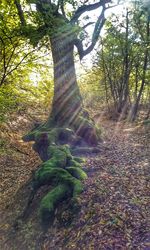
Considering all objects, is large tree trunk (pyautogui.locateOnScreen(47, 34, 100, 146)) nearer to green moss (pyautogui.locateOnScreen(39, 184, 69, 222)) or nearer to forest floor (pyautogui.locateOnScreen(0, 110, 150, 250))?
forest floor (pyautogui.locateOnScreen(0, 110, 150, 250))

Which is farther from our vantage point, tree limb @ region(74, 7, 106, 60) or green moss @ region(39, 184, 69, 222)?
tree limb @ region(74, 7, 106, 60)

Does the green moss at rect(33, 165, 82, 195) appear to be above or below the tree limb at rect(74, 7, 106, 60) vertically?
below

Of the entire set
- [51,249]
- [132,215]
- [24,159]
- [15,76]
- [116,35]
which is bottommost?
[24,159]

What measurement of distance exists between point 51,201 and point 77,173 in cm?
129

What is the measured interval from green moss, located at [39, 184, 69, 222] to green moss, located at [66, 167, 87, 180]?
0.65 m

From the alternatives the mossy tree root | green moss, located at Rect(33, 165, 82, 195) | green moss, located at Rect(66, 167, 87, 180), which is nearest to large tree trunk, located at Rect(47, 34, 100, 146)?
the mossy tree root

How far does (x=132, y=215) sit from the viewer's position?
503 cm

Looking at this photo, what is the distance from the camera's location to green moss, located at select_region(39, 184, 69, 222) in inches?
231

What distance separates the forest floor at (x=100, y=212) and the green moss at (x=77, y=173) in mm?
187

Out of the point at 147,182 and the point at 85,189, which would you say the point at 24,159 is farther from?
the point at 147,182

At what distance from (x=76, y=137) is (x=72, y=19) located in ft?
15.1

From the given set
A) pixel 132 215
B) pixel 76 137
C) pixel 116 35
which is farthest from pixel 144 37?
pixel 132 215

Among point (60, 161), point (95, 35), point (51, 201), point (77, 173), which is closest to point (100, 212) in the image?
point (51, 201)

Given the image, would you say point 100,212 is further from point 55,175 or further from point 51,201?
point 55,175
